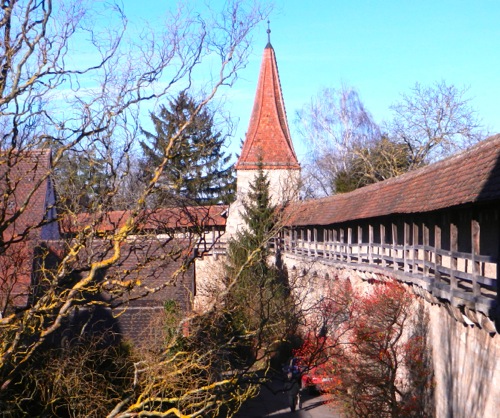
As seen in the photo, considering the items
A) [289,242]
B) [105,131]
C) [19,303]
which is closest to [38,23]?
[105,131]

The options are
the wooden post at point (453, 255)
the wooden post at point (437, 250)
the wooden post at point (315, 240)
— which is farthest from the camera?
the wooden post at point (315, 240)

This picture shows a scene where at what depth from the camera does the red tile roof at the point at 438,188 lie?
32.4 feet

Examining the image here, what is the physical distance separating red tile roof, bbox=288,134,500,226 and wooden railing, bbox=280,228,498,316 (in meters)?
0.83

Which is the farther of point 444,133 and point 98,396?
point 444,133

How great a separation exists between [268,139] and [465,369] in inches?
1142

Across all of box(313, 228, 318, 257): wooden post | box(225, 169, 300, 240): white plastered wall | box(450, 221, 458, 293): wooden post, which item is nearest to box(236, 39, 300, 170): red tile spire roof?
box(225, 169, 300, 240): white plastered wall

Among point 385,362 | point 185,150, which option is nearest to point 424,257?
point 385,362

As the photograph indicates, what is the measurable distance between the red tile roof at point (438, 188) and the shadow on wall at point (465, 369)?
205cm

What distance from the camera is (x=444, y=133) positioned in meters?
37.6

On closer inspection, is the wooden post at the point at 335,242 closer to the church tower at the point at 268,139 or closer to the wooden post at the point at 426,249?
the wooden post at the point at 426,249

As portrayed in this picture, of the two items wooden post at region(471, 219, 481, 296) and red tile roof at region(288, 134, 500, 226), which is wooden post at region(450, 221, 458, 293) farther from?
wooden post at region(471, 219, 481, 296)

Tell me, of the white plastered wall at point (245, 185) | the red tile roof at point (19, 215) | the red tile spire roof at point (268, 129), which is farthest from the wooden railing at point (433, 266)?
the red tile spire roof at point (268, 129)

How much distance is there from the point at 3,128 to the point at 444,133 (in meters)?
32.1

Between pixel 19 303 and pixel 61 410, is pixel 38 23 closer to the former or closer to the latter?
pixel 61 410
